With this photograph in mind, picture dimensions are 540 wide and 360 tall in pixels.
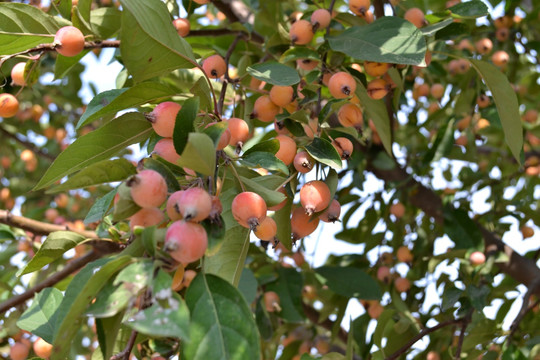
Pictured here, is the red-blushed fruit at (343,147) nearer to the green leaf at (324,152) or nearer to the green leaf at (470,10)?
the green leaf at (324,152)

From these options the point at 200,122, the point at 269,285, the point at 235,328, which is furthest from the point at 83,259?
the point at 235,328

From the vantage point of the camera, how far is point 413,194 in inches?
93.4

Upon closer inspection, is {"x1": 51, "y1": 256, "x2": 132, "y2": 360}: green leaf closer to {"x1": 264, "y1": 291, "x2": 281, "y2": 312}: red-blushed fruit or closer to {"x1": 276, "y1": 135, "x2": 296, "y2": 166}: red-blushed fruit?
{"x1": 276, "y1": 135, "x2": 296, "y2": 166}: red-blushed fruit

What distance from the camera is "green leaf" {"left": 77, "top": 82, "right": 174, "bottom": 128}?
106 cm

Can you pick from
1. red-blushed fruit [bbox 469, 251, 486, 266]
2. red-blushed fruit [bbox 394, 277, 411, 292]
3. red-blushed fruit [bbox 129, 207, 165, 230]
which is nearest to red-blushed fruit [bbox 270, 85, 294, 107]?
red-blushed fruit [bbox 129, 207, 165, 230]

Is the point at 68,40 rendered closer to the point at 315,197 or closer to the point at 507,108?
the point at 315,197

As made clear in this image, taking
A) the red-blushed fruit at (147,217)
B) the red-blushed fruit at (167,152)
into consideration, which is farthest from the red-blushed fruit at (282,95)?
the red-blushed fruit at (147,217)

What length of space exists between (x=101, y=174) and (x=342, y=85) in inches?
24.9

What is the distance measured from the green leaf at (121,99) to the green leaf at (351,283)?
3.84 ft

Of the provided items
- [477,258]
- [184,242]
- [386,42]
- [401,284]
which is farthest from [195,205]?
[401,284]

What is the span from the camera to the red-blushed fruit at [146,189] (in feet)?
2.73

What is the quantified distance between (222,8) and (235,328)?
1585 mm

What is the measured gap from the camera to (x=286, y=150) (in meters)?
1.15

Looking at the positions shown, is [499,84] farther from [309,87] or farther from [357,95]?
[309,87]
